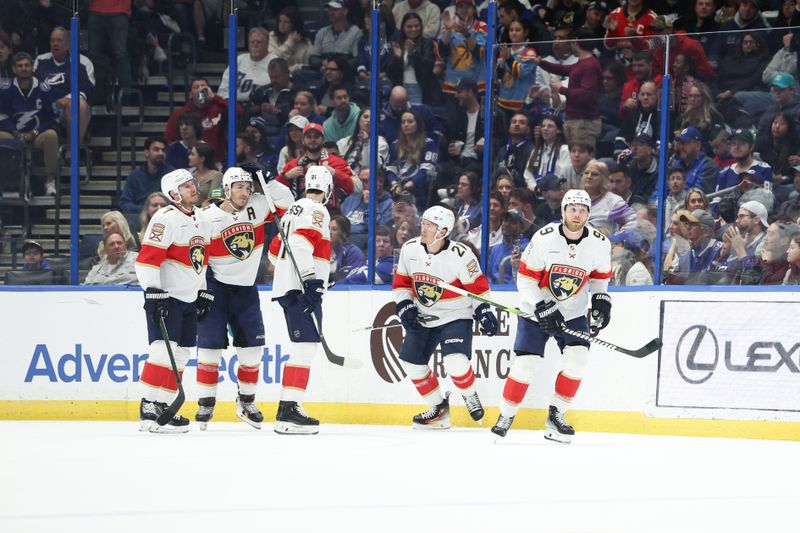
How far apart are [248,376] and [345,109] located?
74.0 inches

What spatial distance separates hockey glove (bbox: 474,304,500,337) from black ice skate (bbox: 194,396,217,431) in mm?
1549

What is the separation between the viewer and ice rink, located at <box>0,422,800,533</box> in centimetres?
376

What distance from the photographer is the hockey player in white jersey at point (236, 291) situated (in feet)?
21.5

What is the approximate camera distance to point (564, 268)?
20.4 feet

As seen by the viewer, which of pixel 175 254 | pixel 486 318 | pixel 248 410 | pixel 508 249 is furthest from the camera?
pixel 508 249

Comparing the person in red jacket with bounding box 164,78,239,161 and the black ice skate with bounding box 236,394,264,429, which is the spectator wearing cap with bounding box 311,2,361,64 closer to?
the person in red jacket with bounding box 164,78,239,161

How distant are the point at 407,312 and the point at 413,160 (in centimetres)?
112

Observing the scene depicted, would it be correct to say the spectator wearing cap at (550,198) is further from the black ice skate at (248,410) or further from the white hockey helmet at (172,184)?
the white hockey helmet at (172,184)

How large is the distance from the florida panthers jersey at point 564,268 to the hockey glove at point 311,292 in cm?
108

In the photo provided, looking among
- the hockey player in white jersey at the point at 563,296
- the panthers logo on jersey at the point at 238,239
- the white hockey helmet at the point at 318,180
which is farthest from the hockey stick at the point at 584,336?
the panthers logo on jersey at the point at 238,239

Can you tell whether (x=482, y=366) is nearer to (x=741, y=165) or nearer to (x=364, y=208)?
(x=364, y=208)

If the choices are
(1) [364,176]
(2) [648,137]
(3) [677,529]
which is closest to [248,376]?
(1) [364,176]

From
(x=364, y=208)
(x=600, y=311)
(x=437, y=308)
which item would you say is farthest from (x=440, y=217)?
(x=600, y=311)

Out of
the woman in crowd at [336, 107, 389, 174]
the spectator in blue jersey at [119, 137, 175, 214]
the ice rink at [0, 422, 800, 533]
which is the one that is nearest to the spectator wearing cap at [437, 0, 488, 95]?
A: the woman in crowd at [336, 107, 389, 174]
